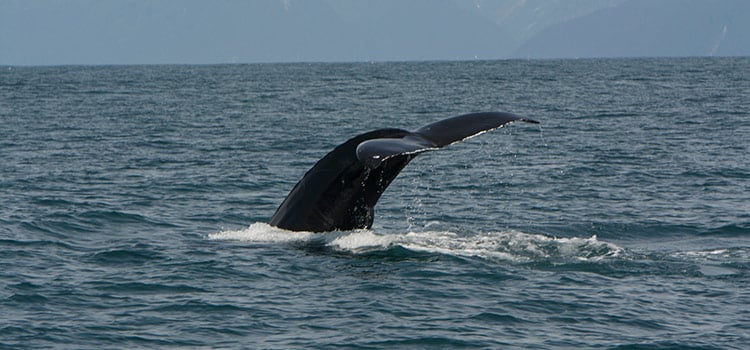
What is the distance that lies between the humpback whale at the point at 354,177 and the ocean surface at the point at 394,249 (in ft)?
1.00

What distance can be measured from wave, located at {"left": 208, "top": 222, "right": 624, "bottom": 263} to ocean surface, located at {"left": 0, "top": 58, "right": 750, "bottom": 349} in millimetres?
42

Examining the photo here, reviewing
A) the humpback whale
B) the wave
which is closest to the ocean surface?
the wave

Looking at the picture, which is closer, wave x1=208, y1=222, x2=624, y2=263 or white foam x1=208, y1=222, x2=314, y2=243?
wave x1=208, y1=222, x2=624, y2=263

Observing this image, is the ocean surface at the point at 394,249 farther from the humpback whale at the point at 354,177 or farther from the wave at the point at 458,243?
the humpback whale at the point at 354,177

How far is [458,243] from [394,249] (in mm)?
1330

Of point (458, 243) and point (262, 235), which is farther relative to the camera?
point (458, 243)

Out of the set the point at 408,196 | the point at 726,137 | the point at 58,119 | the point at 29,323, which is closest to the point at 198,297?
the point at 29,323

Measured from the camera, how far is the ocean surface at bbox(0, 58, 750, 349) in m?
11.5

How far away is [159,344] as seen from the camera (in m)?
10.8

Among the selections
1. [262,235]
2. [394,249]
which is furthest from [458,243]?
[262,235]

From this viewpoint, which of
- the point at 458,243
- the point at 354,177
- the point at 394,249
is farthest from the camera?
the point at 458,243

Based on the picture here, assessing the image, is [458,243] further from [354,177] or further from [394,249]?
[354,177]

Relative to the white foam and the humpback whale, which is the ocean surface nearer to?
the white foam

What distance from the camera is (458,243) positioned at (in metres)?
15.8
